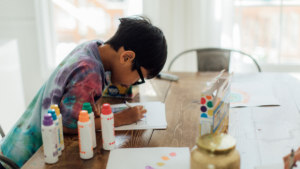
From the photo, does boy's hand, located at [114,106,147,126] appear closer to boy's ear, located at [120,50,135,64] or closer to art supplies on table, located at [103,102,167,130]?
art supplies on table, located at [103,102,167,130]

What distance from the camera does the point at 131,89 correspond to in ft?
4.33

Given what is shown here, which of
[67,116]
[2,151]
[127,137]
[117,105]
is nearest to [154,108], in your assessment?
[117,105]

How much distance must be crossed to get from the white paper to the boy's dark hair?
387mm

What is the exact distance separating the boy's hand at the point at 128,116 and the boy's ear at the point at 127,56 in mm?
194

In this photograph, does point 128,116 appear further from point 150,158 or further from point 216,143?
point 216,143

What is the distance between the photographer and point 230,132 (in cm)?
92

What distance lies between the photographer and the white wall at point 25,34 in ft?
8.30

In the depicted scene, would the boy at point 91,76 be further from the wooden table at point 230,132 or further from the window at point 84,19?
the window at point 84,19

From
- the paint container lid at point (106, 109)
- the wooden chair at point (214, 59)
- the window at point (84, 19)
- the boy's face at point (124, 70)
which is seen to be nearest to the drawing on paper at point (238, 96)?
the boy's face at point (124, 70)

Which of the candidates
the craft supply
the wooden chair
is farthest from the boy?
the wooden chair

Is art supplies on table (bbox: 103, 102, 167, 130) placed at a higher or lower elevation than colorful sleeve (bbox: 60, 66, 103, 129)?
lower

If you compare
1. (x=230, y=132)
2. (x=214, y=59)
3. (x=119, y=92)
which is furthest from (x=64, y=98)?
(x=214, y=59)

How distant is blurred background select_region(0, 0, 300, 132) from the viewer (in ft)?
8.00

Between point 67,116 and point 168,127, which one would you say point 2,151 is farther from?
point 168,127
